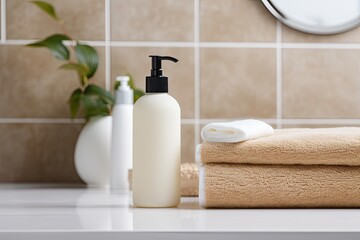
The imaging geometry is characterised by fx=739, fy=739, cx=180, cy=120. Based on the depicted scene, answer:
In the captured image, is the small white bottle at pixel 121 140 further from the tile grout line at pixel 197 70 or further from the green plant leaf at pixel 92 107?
the tile grout line at pixel 197 70

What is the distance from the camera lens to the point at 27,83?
161cm

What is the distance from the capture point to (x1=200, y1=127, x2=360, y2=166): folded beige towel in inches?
41.4

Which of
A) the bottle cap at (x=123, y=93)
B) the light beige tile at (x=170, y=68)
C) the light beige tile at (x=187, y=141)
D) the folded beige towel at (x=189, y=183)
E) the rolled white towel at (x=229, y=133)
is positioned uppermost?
the light beige tile at (x=170, y=68)

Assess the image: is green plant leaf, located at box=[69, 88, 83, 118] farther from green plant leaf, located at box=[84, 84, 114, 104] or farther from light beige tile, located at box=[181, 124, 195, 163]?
light beige tile, located at box=[181, 124, 195, 163]

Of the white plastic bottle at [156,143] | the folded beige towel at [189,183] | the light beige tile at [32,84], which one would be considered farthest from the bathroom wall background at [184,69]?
the white plastic bottle at [156,143]

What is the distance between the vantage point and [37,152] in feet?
5.29

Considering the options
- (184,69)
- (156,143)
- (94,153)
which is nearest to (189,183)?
(156,143)

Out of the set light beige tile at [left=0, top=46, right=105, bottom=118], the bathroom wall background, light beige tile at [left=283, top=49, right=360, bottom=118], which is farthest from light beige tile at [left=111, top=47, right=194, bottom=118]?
light beige tile at [left=283, top=49, right=360, bottom=118]

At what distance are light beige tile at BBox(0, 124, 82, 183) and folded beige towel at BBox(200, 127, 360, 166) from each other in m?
0.62

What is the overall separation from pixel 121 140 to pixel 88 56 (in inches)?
7.6

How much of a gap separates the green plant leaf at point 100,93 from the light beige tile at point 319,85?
1.30 feet

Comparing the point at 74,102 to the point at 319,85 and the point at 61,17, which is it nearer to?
the point at 61,17

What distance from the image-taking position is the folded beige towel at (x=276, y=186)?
105 cm

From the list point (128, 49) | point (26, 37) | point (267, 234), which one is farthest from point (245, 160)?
point (26, 37)
